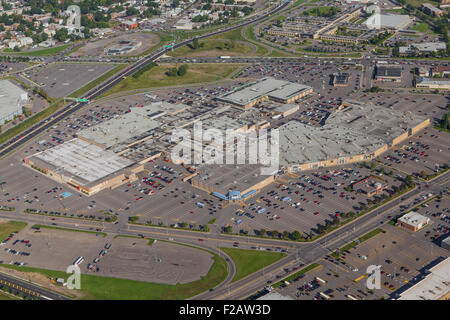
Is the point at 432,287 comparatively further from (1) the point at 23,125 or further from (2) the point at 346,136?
(1) the point at 23,125

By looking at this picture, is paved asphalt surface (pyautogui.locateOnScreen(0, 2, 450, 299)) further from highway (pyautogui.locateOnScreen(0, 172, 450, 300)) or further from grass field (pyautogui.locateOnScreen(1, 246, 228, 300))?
grass field (pyautogui.locateOnScreen(1, 246, 228, 300))

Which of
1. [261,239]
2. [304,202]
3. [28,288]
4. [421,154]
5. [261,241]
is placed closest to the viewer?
[28,288]

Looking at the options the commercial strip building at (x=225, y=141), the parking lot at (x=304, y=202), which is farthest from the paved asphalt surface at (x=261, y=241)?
the commercial strip building at (x=225, y=141)

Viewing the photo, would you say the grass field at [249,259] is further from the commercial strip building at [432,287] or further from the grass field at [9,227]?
the grass field at [9,227]

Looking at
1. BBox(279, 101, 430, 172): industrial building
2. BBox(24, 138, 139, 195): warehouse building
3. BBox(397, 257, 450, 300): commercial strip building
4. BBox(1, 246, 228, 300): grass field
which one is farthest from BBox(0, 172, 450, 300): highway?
BBox(279, 101, 430, 172): industrial building

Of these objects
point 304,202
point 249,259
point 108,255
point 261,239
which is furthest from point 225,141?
point 108,255
